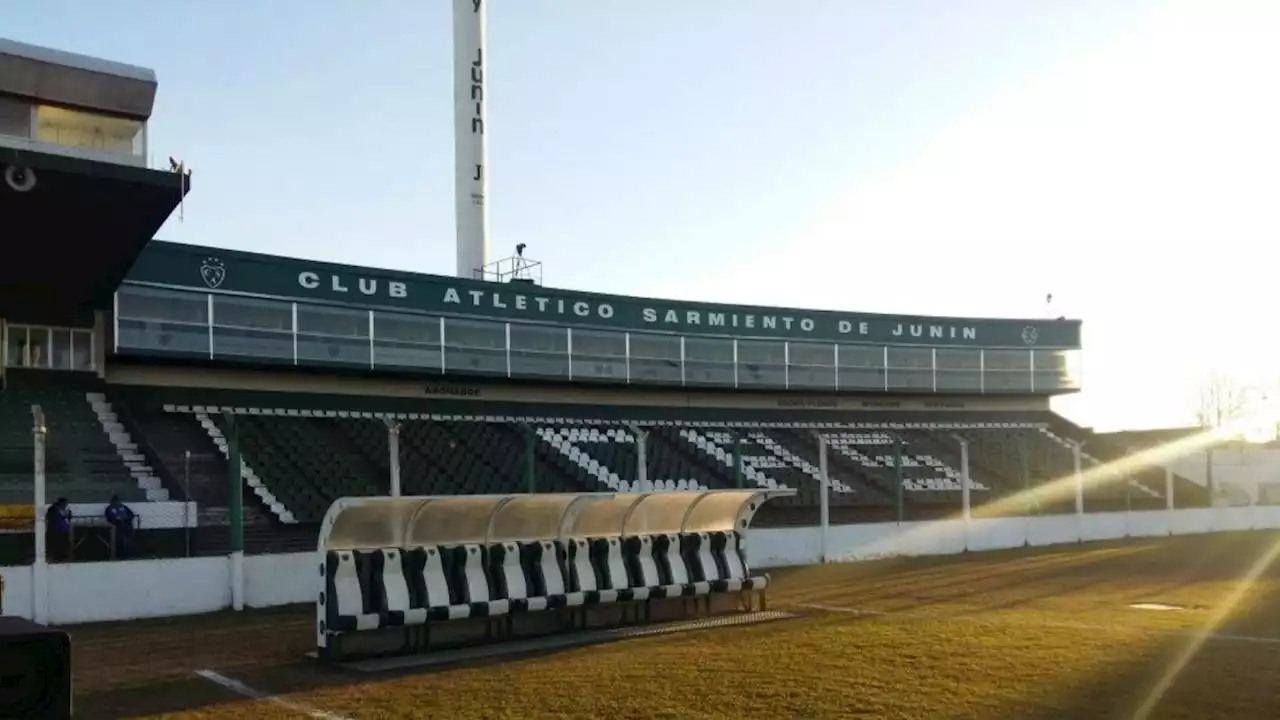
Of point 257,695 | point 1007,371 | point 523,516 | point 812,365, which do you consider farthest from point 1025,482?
point 257,695

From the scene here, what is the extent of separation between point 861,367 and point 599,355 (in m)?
12.0

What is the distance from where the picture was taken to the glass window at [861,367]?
42906mm

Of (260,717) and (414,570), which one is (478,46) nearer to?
(414,570)

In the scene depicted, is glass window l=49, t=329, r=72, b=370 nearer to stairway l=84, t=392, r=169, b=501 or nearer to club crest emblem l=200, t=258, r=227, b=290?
stairway l=84, t=392, r=169, b=501

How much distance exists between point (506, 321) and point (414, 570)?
70.6 feet

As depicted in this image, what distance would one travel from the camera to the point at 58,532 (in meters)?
17.9

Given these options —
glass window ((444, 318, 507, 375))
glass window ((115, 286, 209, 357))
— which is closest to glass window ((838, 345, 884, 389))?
glass window ((444, 318, 507, 375))

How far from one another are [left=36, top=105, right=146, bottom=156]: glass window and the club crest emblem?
31.0 ft

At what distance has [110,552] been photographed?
1816 cm

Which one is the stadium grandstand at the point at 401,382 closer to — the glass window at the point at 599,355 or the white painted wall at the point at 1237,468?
the glass window at the point at 599,355

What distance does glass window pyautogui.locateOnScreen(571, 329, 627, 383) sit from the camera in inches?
1427

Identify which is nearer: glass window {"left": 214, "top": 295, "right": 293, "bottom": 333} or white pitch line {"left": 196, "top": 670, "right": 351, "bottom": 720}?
white pitch line {"left": 196, "top": 670, "right": 351, "bottom": 720}

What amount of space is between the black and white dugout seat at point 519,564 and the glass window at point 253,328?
16.9m

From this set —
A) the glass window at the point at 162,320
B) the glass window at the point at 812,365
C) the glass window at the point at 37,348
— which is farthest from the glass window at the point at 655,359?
the glass window at the point at 37,348
